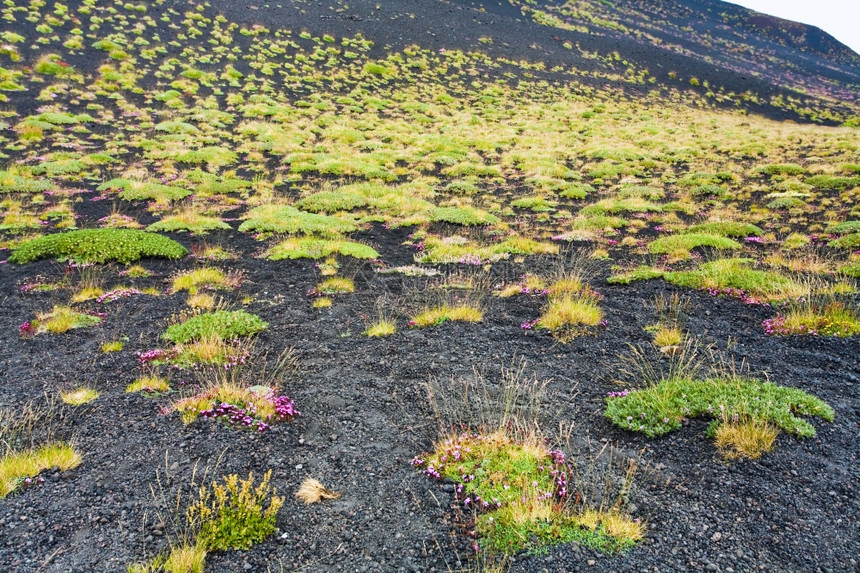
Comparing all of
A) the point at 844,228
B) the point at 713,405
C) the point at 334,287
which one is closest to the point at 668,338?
the point at 713,405

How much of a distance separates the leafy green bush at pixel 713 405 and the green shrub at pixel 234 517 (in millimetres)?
4504

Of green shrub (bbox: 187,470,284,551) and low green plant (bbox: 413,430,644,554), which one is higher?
low green plant (bbox: 413,430,644,554)

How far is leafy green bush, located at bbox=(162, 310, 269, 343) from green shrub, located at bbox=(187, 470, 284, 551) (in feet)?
14.4

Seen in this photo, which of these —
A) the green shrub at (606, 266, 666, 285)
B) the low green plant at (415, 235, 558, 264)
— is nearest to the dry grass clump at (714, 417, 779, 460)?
the green shrub at (606, 266, 666, 285)

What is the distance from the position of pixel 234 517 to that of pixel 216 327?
17.3 feet

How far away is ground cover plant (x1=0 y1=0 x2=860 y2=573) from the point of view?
4.78 meters

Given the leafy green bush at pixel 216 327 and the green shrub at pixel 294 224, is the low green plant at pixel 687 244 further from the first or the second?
the leafy green bush at pixel 216 327

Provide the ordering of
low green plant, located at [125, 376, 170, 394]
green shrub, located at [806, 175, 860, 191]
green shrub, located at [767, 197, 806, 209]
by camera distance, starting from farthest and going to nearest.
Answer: green shrub, located at [806, 175, 860, 191], green shrub, located at [767, 197, 806, 209], low green plant, located at [125, 376, 170, 394]

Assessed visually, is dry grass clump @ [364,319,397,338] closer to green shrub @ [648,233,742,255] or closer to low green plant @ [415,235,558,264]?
low green plant @ [415,235,558,264]

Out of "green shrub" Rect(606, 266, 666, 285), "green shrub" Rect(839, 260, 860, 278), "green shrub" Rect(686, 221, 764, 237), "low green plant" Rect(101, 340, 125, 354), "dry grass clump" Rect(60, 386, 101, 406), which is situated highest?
"green shrub" Rect(839, 260, 860, 278)

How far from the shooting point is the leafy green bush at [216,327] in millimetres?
9094

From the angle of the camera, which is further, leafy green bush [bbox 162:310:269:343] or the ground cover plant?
leafy green bush [bbox 162:310:269:343]

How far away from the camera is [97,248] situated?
1402cm

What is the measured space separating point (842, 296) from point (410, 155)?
2726 cm
